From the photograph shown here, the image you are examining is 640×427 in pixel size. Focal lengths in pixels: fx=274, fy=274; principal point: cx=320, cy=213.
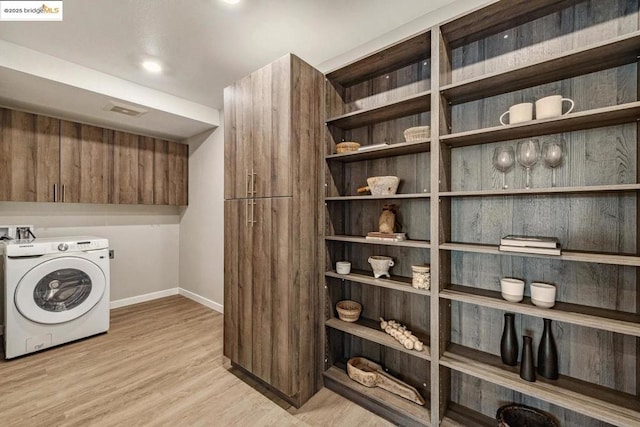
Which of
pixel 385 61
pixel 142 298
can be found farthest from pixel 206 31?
pixel 142 298

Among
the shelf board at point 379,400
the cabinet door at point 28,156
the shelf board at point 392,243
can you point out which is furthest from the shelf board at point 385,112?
the cabinet door at point 28,156

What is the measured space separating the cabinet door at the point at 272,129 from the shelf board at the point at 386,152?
0.39 m

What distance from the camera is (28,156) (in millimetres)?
2756

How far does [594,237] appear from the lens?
134 centimetres

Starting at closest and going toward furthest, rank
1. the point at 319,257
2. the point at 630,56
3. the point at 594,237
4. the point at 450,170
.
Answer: the point at 630,56 < the point at 594,237 < the point at 450,170 < the point at 319,257

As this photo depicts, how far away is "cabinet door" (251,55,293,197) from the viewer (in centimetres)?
177

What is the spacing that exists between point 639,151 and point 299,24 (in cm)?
202

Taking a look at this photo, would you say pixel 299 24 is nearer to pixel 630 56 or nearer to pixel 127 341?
pixel 630 56

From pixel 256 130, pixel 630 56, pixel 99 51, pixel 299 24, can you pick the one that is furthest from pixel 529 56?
pixel 99 51

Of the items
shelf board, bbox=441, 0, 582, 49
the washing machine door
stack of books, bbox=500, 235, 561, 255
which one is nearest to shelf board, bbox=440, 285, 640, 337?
stack of books, bbox=500, 235, 561, 255

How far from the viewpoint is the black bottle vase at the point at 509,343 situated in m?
1.46

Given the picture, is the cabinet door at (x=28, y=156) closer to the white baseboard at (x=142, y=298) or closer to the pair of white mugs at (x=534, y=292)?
the white baseboard at (x=142, y=298)

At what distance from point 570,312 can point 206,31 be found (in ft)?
9.00

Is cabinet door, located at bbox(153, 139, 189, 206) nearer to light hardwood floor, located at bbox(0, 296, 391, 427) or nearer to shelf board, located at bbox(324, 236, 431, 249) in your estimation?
light hardwood floor, located at bbox(0, 296, 391, 427)
